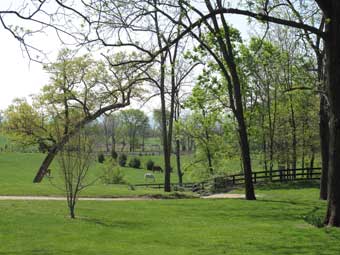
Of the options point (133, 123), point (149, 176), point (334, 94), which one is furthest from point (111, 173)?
point (133, 123)

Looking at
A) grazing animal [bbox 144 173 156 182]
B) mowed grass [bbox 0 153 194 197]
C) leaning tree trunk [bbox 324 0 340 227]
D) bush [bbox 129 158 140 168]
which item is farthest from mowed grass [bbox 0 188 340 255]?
bush [bbox 129 158 140 168]

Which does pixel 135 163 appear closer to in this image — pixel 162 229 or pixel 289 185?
pixel 289 185

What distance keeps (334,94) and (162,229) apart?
571cm

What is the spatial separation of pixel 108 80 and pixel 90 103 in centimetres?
254

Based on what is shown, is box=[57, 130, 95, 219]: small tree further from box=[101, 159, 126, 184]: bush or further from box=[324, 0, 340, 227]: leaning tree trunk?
box=[101, 159, 126, 184]: bush

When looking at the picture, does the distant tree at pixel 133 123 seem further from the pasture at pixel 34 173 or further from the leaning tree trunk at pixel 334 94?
the leaning tree trunk at pixel 334 94

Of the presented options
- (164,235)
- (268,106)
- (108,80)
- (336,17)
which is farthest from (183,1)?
(268,106)

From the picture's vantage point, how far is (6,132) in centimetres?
4050

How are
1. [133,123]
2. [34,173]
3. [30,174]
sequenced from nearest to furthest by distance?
1. [30,174]
2. [34,173]
3. [133,123]

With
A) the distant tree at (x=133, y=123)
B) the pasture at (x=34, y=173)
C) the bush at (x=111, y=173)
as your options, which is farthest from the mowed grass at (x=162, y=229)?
the distant tree at (x=133, y=123)

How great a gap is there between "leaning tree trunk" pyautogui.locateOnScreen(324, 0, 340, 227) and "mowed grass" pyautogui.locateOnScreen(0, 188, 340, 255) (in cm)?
82

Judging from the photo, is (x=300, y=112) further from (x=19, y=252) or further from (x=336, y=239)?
(x=19, y=252)

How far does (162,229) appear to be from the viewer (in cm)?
1352

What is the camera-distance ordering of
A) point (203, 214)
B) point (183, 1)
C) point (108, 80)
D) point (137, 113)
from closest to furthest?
point (183, 1) < point (203, 214) < point (108, 80) < point (137, 113)
